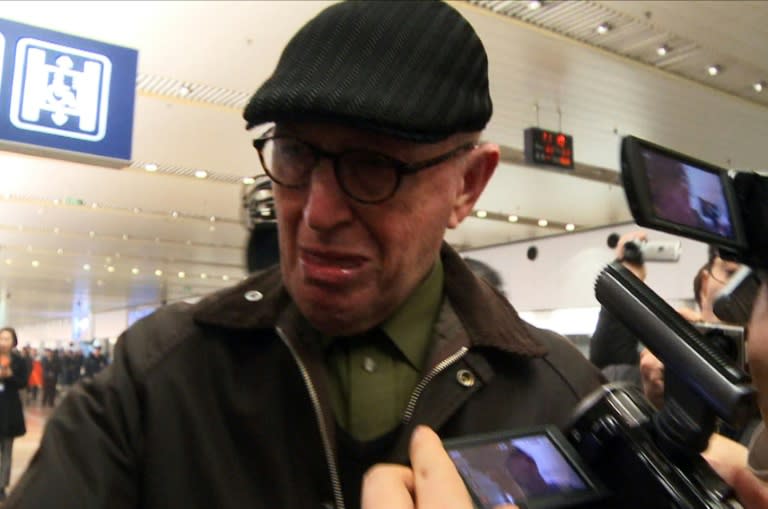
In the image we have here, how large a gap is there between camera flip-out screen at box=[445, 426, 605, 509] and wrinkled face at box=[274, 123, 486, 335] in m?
0.28

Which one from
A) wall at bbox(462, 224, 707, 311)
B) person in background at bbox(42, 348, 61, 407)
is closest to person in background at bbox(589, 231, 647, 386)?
wall at bbox(462, 224, 707, 311)

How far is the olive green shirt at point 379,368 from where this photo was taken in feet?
2.79

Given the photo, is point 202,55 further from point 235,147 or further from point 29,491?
point 29,491

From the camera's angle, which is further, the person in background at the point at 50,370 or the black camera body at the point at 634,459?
the person in background at the point at 50,370

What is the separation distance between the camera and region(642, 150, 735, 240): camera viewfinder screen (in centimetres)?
49

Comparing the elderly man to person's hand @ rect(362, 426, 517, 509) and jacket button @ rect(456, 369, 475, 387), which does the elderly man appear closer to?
jacket button @ rect(456, 369, 475, 387)

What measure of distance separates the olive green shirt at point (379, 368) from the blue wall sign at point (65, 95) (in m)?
1.32

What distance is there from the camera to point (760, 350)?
0.53m

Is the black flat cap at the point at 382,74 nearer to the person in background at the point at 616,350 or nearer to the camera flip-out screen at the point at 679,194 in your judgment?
the camera flip-out screen at the point at 679,194

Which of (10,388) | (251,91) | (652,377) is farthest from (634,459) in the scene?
(251,91)

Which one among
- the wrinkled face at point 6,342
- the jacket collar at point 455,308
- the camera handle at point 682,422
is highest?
the jacket collar at point 455,308

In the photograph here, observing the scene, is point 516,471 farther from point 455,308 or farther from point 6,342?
point 6,342

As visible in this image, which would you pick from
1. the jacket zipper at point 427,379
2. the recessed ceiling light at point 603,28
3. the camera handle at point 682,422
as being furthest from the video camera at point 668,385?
the recessed ceiling light at point 603,28

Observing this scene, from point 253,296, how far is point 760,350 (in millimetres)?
A: 612
